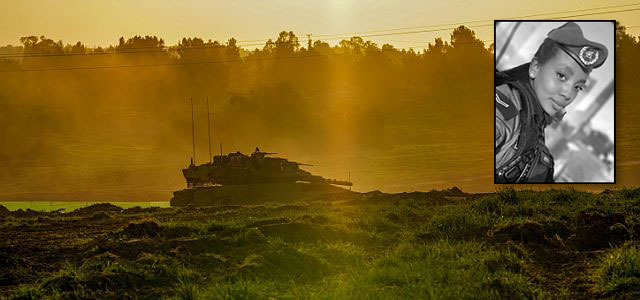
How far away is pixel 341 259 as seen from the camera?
1457cm

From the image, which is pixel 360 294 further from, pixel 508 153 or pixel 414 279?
pixel 508 153

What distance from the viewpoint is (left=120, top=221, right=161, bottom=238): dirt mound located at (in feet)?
57.0

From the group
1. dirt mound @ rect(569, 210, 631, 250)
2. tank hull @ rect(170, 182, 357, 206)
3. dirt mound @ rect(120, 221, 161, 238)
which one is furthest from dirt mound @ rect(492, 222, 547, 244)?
tank hull @ rect(170, 182, 357, 206)

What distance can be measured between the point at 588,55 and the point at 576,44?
0.61 m

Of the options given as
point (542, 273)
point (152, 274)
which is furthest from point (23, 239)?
point (542, 273)

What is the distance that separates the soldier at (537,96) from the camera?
82.6ft

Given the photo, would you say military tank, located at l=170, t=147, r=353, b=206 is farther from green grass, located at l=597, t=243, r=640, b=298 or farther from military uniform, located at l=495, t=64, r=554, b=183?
green grass, located at l=597, t=243, r=640, b=298

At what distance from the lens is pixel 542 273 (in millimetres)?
12969

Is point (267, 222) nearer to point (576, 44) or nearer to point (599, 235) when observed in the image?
point (599, 235)

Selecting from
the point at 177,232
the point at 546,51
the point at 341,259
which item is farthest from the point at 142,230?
the point at 546,51

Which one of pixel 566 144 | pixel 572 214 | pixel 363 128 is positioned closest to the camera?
pixel 572 214

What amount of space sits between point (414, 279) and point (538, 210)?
10596mm

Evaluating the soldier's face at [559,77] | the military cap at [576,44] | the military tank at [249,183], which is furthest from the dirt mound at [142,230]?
the military tank at [249,183]

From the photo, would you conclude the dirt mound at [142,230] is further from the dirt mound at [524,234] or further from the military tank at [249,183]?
the military tank at [249,183]
